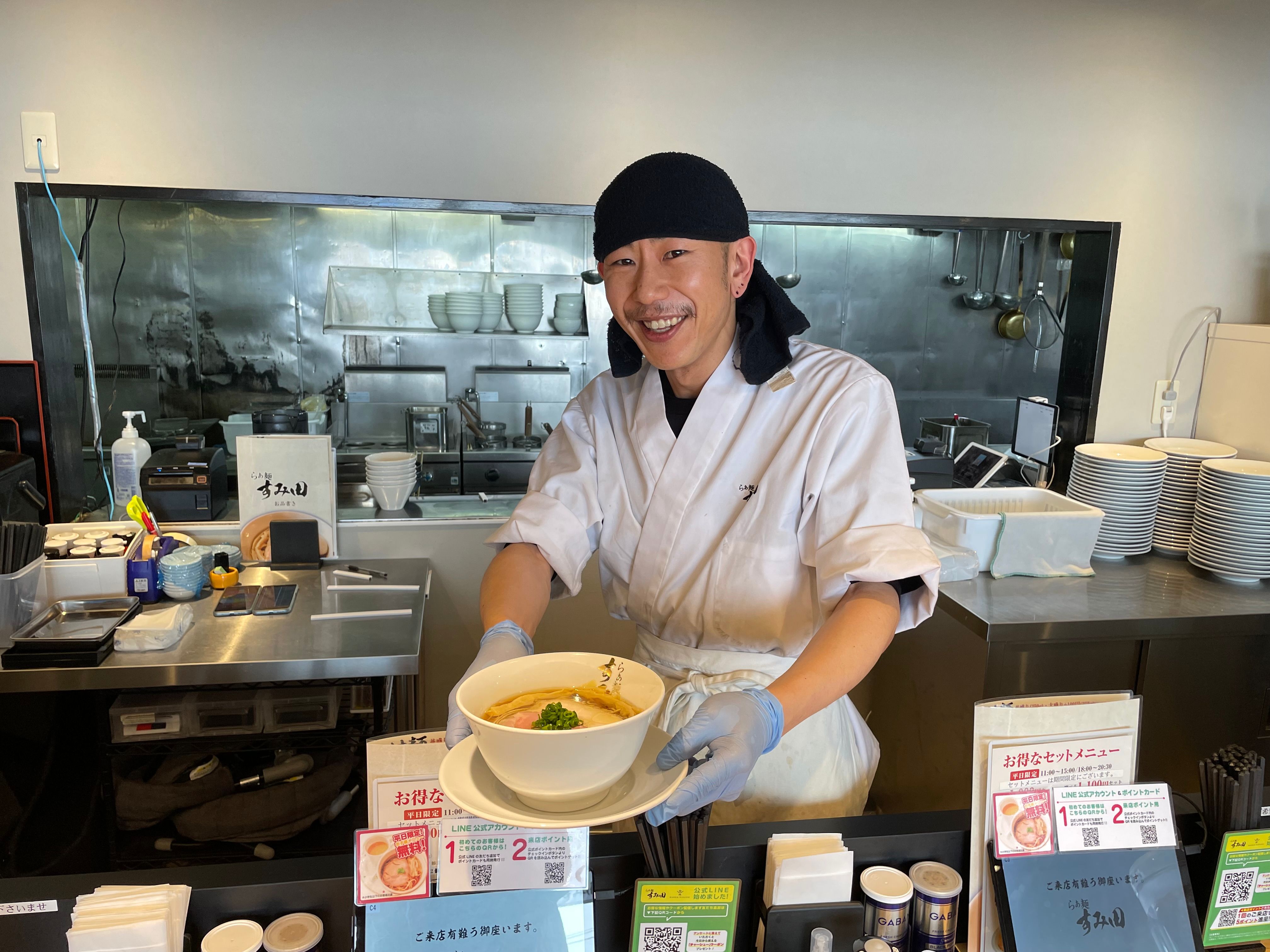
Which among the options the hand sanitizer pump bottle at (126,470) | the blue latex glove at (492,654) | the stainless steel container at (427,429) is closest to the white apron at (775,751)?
the blue latex glove at (492,654)

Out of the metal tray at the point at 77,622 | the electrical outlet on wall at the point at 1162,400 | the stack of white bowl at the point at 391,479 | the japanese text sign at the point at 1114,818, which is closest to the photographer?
the japanese text sign at the point at 1114,818

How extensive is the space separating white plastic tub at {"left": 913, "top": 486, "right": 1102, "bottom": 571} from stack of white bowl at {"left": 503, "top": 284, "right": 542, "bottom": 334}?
2.13 metres

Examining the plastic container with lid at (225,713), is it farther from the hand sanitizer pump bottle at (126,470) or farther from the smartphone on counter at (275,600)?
the hand sanitizer pump bottle at (126,470)

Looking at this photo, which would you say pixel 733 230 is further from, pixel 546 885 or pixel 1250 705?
pixel 1250 705

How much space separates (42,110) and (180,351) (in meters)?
2.14

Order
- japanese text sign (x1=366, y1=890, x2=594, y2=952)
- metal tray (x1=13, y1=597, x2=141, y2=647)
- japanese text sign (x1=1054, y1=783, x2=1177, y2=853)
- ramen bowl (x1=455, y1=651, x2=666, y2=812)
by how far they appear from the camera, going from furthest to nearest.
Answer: metal tray (x1=13, y1=597, x2=141, y2=647)
japanese text sign (x1=1054, y1=783, x2=1177, y2=853)
japanese text sign (x1=366, y1=890, x2=594, y2=952)
ramen bowl (x1=455, y1=651, x2=666, y2=812)

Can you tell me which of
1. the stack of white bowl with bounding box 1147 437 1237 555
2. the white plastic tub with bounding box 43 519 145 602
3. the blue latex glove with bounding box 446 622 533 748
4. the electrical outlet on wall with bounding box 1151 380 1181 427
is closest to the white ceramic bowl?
the white plastic tub with bounding box 43 519 145 602

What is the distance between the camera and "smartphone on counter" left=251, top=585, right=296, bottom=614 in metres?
2.19

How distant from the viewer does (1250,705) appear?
2.26 metres

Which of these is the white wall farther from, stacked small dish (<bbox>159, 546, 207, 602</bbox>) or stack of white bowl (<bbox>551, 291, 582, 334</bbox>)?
stack of white bowl (<bbox>551, 291, 582, 334</bbox>)

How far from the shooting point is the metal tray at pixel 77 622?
190cm

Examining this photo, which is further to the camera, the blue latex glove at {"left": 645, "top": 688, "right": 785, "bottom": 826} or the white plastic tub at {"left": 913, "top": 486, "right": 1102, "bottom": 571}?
the white plastic tub at {"left": 913, "top": 486, "right": 1102, "bottom": 571}

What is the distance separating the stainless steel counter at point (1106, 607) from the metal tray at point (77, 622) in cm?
199

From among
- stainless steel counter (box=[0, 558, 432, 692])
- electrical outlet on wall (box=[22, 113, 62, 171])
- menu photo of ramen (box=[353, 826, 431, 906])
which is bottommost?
stainless steel counter (box=[0, 558, 432, 692])
